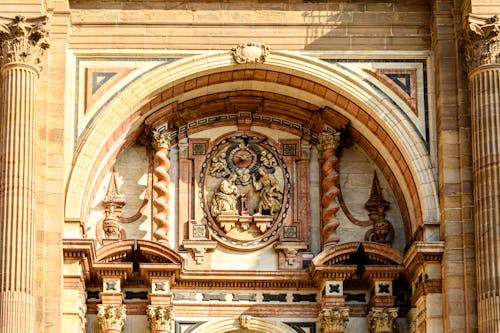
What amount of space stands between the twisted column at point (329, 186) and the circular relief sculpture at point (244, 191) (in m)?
0.80

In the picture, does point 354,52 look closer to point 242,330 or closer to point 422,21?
point 422,21

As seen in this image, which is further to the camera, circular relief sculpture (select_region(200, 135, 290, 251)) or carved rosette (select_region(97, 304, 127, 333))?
circular relief sculpture (select_region(200, 135, 290, 251))

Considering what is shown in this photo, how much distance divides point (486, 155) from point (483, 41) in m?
2.23

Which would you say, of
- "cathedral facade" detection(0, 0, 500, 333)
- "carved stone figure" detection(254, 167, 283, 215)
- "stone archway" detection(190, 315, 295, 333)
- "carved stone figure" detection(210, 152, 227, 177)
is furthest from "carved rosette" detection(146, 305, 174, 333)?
"carved stone figure" detection(210, 152, 227, 177)

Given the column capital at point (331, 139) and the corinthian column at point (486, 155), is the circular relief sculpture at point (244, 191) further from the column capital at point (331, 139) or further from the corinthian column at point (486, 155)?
the corinthian column at point (486, 155)

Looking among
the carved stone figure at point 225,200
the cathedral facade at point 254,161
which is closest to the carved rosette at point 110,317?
the cathedral facade at point 254,161

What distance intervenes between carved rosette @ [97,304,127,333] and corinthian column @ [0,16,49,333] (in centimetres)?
228

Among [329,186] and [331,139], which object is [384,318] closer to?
[329,186]

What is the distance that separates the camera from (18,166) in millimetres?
29719

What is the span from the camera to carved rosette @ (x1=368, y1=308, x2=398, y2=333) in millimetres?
31750

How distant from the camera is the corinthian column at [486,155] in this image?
29.4 metres

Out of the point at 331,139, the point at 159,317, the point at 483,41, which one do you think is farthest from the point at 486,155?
the point at 159,317

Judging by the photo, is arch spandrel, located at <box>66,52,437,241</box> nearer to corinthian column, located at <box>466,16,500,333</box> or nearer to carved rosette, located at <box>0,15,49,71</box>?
corinthian column, located at <box>466,16,500,333</box>

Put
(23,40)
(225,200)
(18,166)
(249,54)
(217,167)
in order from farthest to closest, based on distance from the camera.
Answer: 1. (217,167)
2. (225,200)
3. (249,54)
4. (23,40)
5. (18,166)
